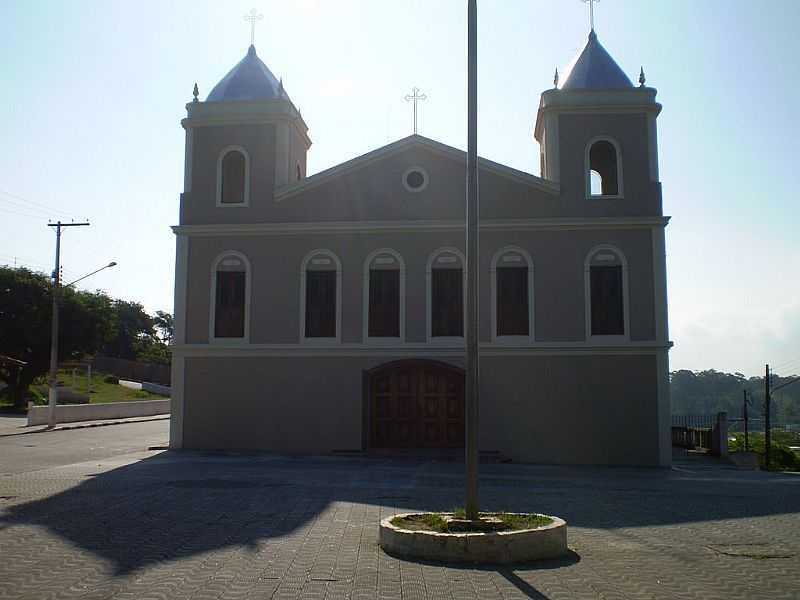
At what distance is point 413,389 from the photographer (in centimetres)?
2353

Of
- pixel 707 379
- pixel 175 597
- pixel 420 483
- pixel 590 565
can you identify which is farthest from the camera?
pixel 707 379

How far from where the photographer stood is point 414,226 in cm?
2372

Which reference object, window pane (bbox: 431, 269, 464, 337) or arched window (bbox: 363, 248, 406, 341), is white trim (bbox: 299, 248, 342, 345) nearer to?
arched window (bbox: 363, 248, 406, 341)

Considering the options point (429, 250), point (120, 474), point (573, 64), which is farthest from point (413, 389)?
point (573, 64)

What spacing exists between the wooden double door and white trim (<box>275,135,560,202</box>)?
18.5 feet

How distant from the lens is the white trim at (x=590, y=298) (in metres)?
23.0

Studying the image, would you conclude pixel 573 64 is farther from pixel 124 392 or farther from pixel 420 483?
pixel 124 392

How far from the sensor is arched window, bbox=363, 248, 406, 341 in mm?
23609

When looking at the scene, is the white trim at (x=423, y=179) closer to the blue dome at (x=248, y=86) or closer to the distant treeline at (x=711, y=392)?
the blue dome at (x=248, y=86)

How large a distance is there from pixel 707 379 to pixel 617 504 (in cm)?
11193

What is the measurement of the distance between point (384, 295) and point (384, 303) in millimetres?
225

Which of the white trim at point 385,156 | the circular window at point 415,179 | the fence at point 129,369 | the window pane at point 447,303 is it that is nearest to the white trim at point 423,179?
the circular window at point 415,179

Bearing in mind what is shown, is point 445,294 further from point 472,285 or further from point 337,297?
point 472,285

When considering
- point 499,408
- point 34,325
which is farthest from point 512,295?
point 34,325
